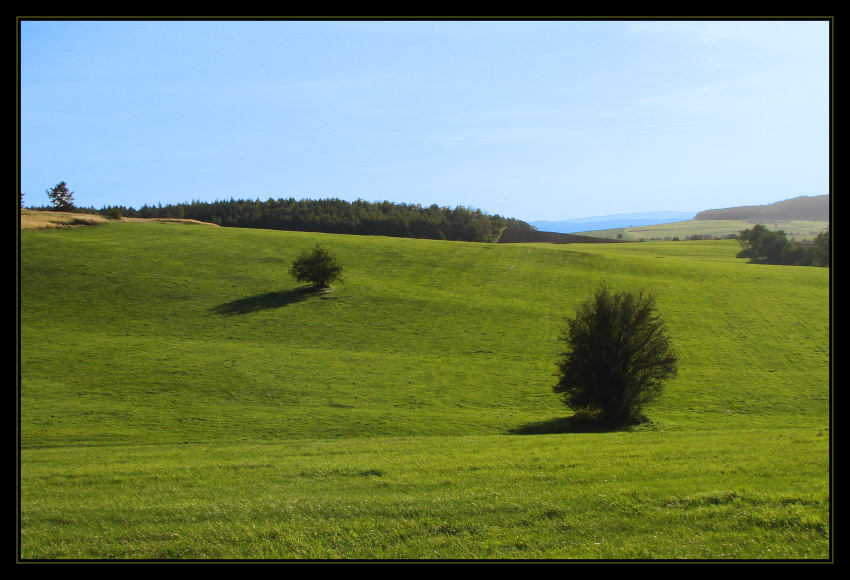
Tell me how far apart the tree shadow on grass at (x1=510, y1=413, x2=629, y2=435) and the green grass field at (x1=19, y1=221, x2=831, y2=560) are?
28 cm

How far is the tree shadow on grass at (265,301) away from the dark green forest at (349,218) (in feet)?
176

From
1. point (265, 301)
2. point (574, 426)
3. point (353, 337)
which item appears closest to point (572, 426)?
point (574, 426)

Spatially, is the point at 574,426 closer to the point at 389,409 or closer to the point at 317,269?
the point at 389,409

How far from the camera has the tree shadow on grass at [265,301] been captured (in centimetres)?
5006

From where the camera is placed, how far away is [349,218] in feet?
362

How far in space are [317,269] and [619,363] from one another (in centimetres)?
3529

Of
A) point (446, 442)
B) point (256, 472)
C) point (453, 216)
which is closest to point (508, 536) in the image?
point (256, 472)

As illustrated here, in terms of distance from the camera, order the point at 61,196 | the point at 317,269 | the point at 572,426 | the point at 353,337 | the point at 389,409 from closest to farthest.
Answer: the point at 572,426 → the point at 389,409 → the point at 353,337 → the point at 317,269 → the point at 61,196

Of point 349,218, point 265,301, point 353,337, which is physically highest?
point 349,218

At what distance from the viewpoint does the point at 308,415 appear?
29.2 meters

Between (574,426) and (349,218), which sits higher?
(349,218)

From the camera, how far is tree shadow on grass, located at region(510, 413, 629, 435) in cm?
2667

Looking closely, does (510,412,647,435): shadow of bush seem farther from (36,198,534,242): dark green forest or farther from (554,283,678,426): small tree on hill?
(36,198,534,242): dark green forest

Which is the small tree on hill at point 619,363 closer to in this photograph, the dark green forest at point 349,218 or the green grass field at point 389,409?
the green grass field at point 389,409
